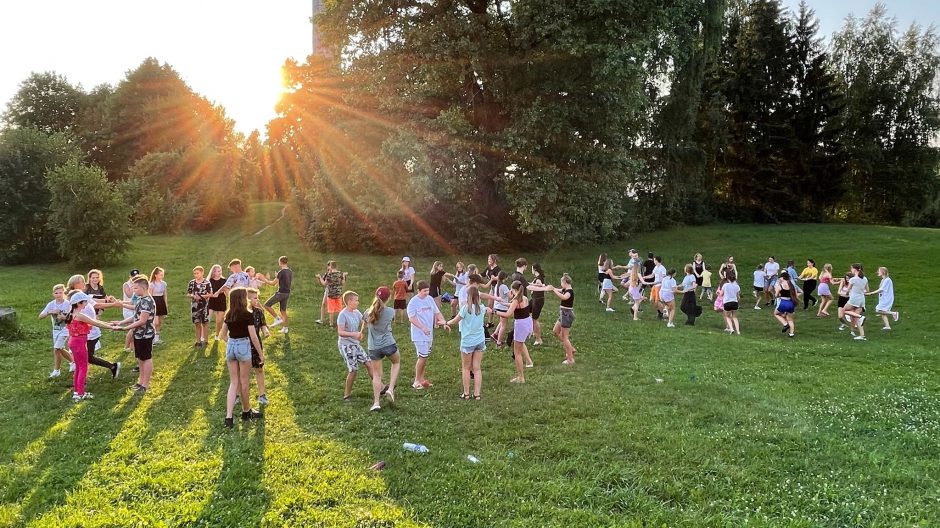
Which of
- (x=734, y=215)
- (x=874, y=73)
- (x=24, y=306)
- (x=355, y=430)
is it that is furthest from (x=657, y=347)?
(x=874, y=73)

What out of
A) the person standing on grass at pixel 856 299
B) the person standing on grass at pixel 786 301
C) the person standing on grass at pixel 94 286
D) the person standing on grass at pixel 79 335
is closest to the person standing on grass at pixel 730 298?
the person standing on grass at pixel 786 301

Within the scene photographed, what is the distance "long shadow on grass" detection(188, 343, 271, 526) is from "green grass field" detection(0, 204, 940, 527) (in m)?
0.02

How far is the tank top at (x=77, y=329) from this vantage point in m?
9.89

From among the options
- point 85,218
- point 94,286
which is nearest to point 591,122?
point 94,286

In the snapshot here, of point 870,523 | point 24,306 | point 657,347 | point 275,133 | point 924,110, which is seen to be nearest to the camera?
point 870,523

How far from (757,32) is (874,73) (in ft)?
32.1

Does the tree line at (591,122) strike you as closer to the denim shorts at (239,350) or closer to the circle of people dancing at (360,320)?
the circle of people dancing at (360,320)

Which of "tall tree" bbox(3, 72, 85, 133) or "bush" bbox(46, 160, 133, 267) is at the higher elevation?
"tall tree" bbox(3, 72, 85, 133)

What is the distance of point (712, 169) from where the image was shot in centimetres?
4697

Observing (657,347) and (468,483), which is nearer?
(468,483)

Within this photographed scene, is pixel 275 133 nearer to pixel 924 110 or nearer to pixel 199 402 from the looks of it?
pixel 199 402

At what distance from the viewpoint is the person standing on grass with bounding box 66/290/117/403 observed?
32.4 feet

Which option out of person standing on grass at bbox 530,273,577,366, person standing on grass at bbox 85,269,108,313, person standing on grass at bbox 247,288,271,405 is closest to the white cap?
person standing on grass at bbox 247,288,271,405

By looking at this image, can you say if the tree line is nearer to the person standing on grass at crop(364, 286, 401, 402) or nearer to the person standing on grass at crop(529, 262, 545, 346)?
the person standing on grass at crop(529, 262, 545, 346)
